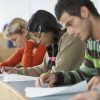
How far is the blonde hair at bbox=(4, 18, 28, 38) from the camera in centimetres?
265

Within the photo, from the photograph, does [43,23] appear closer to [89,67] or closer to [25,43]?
[89,67]

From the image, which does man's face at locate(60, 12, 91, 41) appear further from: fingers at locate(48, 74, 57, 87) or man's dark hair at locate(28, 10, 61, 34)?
man's dark hair at locate(28, 10, 61, 34)

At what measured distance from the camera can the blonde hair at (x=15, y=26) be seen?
104 inches

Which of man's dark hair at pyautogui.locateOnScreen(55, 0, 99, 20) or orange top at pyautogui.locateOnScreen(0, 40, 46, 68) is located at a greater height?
man's dark hair at pyautogui.locateOnScreen(55, 0, 99, 20)

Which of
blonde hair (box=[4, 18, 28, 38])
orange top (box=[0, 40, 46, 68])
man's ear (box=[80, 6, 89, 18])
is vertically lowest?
orange top (box=[0, 40, 46, 68])

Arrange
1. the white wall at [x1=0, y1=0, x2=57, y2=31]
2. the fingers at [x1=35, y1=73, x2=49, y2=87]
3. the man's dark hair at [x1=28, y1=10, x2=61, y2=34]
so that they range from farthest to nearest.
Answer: the white wall at [x1=0, y1=0, x2=57, y2=31]
the man's dark hair at [x1=28, y1=10, x2=61, y2=34]
the fingers at [x1=35, y1=73, x2=49, y2=87]

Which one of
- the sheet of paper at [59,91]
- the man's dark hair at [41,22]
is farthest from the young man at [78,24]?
the man's dark hair at [41,22]

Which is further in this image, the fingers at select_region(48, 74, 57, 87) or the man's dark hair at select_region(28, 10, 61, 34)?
the man's dark hair at select_region(28, 10, 61, 34)

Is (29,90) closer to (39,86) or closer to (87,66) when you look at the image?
(39,86)

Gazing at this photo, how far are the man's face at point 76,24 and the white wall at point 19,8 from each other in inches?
116

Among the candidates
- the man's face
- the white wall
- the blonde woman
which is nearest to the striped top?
the man's face

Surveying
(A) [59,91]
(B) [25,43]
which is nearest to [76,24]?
(A) [59,91]

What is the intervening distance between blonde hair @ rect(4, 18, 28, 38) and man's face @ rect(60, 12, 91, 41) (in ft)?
3.59

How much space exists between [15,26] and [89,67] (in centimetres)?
113
